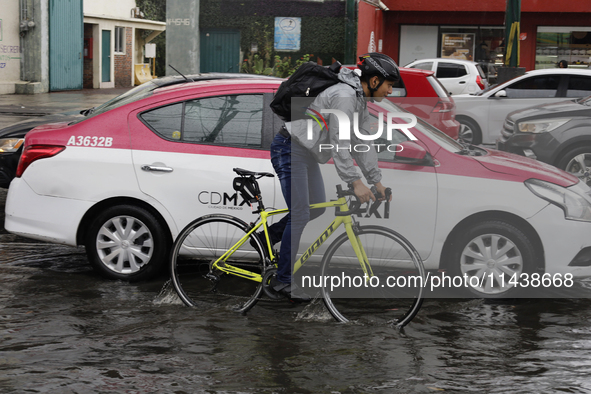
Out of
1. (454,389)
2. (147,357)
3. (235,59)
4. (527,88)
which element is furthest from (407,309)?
(235,59)

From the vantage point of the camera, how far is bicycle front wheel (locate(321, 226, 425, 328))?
4633 mm

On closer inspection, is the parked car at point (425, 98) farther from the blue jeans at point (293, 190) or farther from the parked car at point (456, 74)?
the parked car at point (456, 74)

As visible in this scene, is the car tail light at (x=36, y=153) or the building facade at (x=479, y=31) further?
the building facade at (x=479, y=31)

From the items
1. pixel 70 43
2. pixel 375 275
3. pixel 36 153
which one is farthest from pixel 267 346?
pixel 70 43

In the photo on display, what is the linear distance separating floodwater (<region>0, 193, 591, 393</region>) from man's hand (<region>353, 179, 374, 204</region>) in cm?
88

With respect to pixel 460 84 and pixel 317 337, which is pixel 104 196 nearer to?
pixel 317 337

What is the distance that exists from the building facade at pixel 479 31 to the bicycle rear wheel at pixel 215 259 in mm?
24118

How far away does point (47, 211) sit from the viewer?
5762 millimetres

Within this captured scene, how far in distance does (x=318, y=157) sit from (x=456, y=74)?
712 inches

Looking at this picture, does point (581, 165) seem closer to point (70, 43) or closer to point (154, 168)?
point (154, 168)

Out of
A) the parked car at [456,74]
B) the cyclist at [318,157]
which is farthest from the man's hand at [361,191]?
the parked car at [456,74]

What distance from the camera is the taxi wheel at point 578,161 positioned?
1027 cm

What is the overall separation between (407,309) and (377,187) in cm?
90

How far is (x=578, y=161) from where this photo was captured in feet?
33.8
